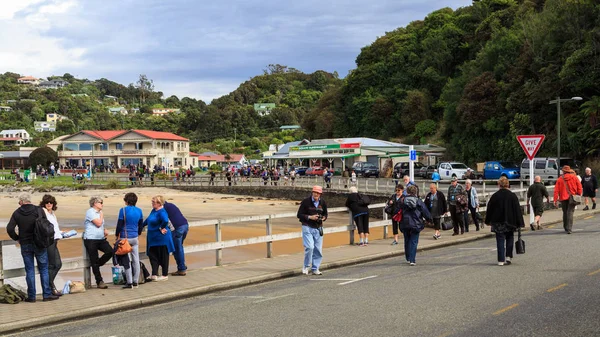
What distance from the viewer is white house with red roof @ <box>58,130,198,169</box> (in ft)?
311

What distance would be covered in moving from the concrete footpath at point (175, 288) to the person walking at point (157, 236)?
441 mm

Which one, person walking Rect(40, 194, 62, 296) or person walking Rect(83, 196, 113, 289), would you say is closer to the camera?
person walking Rect(40, 194, 62, 296)

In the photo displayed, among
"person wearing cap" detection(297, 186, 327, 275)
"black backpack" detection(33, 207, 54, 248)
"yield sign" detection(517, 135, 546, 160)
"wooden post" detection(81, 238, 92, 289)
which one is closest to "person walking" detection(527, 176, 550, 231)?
"yield sign" detection(517, 135, 546, 160)

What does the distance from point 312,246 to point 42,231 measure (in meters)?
5.07

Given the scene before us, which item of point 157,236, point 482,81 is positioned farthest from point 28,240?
point 482,81

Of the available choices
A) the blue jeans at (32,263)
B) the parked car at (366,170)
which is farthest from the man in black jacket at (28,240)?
the parked car at (366,170)

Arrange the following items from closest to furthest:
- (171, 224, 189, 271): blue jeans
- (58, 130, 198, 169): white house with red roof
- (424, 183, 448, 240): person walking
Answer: (171, 224, 189, 271): blue jeans
(424, 183, 448, 240): person walking
(58, 130, 198, 169): white house with red roof

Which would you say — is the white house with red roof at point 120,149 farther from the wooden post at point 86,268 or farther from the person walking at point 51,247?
the person walking at point 51,247

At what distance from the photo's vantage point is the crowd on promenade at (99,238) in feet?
32.6

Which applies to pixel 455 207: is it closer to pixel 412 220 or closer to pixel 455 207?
pixel 455 207


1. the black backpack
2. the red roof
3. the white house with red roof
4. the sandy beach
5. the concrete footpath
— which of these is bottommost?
the sandy beach

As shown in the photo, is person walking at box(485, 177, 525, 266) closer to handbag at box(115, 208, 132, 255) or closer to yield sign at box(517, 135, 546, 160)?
handbag at box(115, 208, 132, 255)

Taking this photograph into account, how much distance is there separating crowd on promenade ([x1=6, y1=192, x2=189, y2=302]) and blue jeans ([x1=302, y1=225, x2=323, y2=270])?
245 cm

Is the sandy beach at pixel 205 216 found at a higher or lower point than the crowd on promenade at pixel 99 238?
lower
